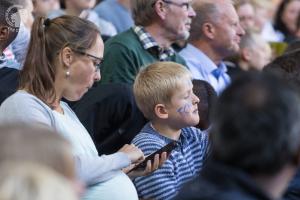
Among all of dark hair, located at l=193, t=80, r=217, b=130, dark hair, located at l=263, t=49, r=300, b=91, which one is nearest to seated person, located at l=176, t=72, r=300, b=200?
dark hair, located at l=263, t=49, r=300, b=91

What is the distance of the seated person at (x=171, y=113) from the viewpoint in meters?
4.67

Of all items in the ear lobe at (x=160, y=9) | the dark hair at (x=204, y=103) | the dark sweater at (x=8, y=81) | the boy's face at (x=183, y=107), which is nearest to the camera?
the dark sweater at (x=8, y=81)

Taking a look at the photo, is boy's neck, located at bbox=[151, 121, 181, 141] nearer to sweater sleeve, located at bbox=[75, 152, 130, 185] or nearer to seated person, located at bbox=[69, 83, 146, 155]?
seated person, located at bbox=[69, 83, 146, 155]

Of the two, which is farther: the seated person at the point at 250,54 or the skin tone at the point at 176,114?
the seated person at the point at 250,54

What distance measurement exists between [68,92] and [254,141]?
1.71 meters

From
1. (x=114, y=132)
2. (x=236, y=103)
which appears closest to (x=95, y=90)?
(x=114, y=132)

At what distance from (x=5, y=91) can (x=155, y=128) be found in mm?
754

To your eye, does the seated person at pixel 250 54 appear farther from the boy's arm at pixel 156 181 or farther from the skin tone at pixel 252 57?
the boy's arm at pixel 156 181

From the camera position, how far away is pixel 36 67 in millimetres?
4133

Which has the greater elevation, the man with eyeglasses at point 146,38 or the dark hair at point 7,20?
the dark hair at point 7,20

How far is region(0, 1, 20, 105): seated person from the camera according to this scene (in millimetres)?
4582

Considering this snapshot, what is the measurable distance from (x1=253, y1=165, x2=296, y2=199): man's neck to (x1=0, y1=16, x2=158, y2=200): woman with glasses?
1410 millimetres

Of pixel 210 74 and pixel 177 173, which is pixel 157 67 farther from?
pixel 210 74

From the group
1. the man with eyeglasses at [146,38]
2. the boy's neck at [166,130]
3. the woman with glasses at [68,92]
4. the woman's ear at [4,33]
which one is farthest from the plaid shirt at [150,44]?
the woman with glasses at [68,92]
